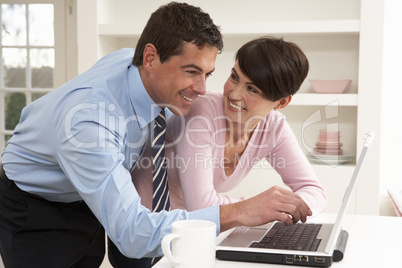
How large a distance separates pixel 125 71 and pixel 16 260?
71cm

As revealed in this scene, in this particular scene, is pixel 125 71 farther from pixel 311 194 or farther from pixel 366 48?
pixel 366 48

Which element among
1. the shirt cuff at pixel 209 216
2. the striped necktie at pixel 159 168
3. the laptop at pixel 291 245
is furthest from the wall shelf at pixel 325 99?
the shirt cuff at pixel 209 216

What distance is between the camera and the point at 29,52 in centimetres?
386

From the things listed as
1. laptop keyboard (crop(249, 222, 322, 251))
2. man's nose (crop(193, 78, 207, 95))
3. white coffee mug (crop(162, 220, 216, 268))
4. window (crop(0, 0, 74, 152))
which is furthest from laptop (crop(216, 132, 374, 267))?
window (crop(0, 0, 74, 152))

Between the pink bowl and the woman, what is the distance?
1124 millimetres

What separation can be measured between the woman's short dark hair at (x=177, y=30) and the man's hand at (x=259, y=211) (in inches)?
21.8

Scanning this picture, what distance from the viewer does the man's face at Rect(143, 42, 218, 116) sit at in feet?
5.01

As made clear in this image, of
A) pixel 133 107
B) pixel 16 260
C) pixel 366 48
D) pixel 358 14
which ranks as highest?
pixel 358 14

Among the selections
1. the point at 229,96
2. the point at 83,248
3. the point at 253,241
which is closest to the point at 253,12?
the point at 229,96

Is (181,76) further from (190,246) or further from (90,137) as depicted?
(190,246)

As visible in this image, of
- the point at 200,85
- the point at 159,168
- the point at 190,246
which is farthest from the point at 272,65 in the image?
the point at 190,246

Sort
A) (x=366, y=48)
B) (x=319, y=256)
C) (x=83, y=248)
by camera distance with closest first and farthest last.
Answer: (x=319, y=256)
(x=83, y=248)
(x=366, y=48)

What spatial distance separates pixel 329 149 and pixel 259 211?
1901mm

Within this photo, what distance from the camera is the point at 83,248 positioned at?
1.69m
